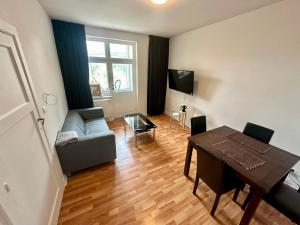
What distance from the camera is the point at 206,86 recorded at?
3086 mm

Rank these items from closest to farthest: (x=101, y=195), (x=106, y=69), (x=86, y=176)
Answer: (x=101, y=195) → (x=86, y=176) → (x=106, y=69)

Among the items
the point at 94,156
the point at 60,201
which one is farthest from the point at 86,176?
the point at 60,201

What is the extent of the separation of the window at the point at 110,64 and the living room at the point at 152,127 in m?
0.05

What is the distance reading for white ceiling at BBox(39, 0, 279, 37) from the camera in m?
1.93

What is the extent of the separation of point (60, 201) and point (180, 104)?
341 cm

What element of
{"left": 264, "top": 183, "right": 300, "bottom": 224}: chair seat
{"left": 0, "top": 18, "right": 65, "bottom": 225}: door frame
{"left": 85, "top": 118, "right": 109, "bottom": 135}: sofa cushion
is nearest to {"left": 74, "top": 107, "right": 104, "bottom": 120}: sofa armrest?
{"left": 85, "top": 118, "right": 109, "bottom": 135}: sofa cushion

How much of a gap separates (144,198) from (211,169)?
976 mm

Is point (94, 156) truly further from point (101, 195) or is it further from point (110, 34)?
point (110, 34)

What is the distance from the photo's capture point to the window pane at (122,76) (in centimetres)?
395

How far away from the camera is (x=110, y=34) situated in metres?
3.40

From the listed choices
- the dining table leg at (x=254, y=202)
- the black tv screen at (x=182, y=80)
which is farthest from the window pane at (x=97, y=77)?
the dining table leg at (x=254, y=202)

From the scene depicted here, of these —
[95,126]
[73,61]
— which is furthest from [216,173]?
[73,61]

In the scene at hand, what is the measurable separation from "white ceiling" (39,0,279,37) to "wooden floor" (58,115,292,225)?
254cm

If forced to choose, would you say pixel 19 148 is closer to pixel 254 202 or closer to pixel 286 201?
pixel 254 202
